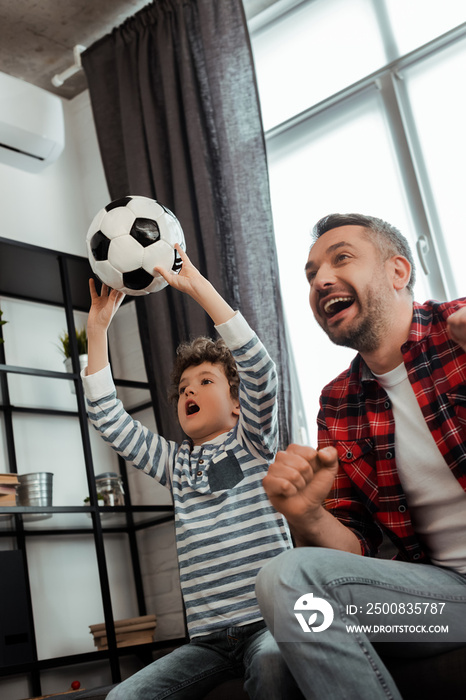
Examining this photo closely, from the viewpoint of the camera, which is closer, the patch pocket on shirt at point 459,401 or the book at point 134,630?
the patch pocket on shirt at point 459,401

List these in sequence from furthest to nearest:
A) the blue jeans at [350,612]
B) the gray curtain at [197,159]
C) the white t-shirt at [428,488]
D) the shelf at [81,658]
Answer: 1. the gray curtain at [197,159]
2. the shelf at [81,658]
3. the white t-shirt at [428,488]
4. the blue jeans at [350,612]

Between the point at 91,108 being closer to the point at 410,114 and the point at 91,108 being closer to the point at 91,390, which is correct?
the point at 410,114

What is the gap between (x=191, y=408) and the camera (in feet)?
5.95

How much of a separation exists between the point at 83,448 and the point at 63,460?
0.21 m

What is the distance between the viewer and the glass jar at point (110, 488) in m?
2.58

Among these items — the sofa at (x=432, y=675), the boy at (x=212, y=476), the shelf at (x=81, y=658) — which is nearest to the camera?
the sofa at (x=432, y=675)

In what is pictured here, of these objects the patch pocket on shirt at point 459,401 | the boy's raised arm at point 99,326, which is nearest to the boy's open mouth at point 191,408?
the boy's raised arm at point 99,326

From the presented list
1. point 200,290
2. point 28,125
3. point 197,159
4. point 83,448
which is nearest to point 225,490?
point 200,290

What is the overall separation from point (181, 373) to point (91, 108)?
1717 mm

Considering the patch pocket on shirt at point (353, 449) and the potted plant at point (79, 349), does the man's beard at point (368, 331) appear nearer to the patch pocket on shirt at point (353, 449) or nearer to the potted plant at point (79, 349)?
the patch pocket on shirt at point (353, 449)

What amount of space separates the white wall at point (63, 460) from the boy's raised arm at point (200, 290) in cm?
122

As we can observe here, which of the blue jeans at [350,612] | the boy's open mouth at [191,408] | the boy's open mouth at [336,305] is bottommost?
the blue jeans at [350,612]

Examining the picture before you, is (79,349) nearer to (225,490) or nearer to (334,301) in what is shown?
(225,490)

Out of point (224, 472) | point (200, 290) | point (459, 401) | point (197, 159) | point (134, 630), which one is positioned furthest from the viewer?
point (197, 159)
